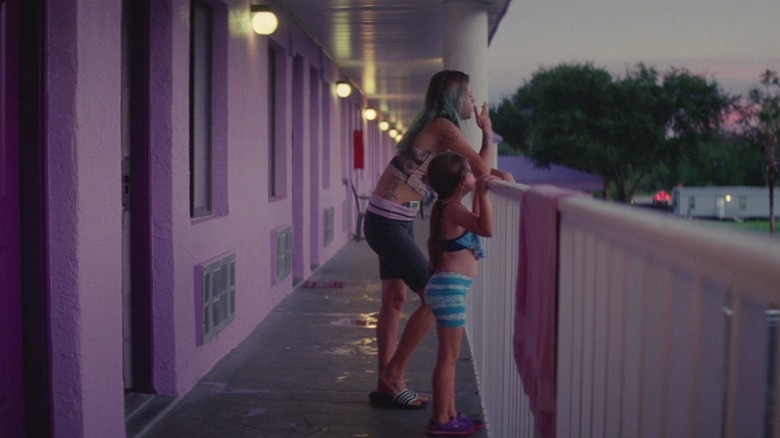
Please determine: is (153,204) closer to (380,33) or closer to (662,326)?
(662,326)

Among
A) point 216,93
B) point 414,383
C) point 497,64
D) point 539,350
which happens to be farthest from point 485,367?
point 497,64

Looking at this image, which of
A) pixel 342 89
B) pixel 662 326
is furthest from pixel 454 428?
pixel 342 89

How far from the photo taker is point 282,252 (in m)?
8.80

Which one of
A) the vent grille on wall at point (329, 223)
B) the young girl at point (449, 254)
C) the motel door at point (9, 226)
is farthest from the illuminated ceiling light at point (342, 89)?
the motel door at point (9, 226)

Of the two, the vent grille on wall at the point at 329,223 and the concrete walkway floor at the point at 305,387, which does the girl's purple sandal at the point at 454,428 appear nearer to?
the concrete walkway floor at the point at 305,387

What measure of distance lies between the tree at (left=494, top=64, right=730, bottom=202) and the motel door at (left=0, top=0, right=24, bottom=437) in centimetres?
4241

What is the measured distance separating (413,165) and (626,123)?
4228cm

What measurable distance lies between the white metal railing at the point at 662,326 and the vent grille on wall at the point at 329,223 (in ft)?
34.6

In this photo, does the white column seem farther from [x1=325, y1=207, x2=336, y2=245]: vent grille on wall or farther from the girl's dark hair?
[x1=325, y1=207, x2=336, y2=245]: vent grille on wall

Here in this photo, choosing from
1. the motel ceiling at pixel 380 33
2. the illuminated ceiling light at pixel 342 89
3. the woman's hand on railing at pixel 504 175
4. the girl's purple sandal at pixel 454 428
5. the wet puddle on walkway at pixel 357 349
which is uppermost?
the motel ceiling at pixel 380 33

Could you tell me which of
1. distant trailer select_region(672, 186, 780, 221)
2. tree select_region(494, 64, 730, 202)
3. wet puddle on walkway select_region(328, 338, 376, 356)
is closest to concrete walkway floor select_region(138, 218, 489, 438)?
wet puddle on walkway select_region(328, 338, 376, 356)

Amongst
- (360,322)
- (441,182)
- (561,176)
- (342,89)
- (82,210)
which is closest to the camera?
(82,210)

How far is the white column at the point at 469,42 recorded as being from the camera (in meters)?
8.49

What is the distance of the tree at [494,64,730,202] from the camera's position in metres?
44.7
